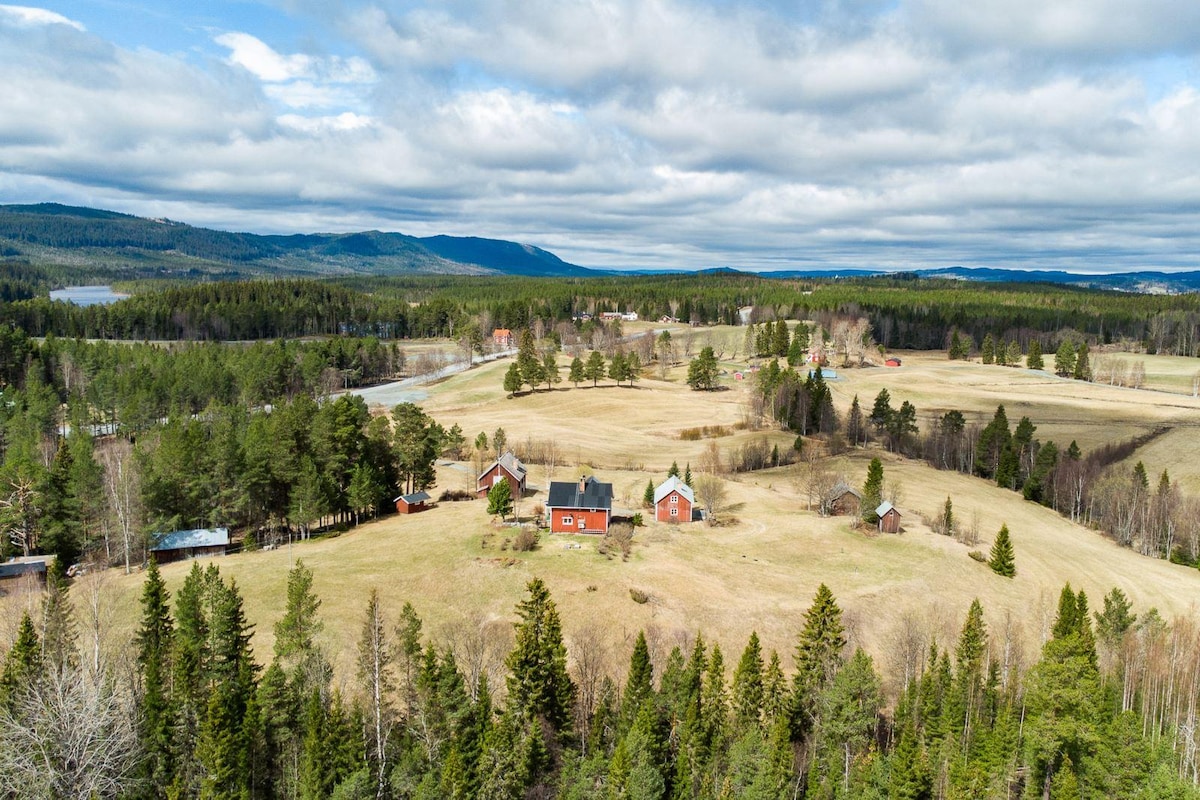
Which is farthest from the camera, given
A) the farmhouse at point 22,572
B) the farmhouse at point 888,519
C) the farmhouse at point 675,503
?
the farmhouse at point 675,503

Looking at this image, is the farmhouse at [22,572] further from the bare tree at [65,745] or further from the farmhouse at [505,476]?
the farmhouse at [505,476]

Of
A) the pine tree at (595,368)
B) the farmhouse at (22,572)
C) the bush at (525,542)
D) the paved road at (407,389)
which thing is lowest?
the farmhouse at (22,572)

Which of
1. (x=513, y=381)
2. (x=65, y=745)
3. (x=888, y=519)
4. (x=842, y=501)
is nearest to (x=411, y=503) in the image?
(x=65, y=745)

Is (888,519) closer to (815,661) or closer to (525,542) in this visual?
(815,661)

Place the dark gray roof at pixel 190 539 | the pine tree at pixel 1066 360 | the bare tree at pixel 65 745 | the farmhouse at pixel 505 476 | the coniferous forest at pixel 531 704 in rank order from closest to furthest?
the bare tree at pixel 65 745, the coniferous forest at pixel 531 704, the dark gray roof at pixel 190 539, the farmhouse at pixel 505 476, the pine tree at pixel 1066 360

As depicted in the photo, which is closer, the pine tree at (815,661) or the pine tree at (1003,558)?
the pine tree at (815,661)

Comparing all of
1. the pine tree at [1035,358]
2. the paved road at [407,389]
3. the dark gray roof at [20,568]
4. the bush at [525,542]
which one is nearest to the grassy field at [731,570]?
the bush at [525,542]
